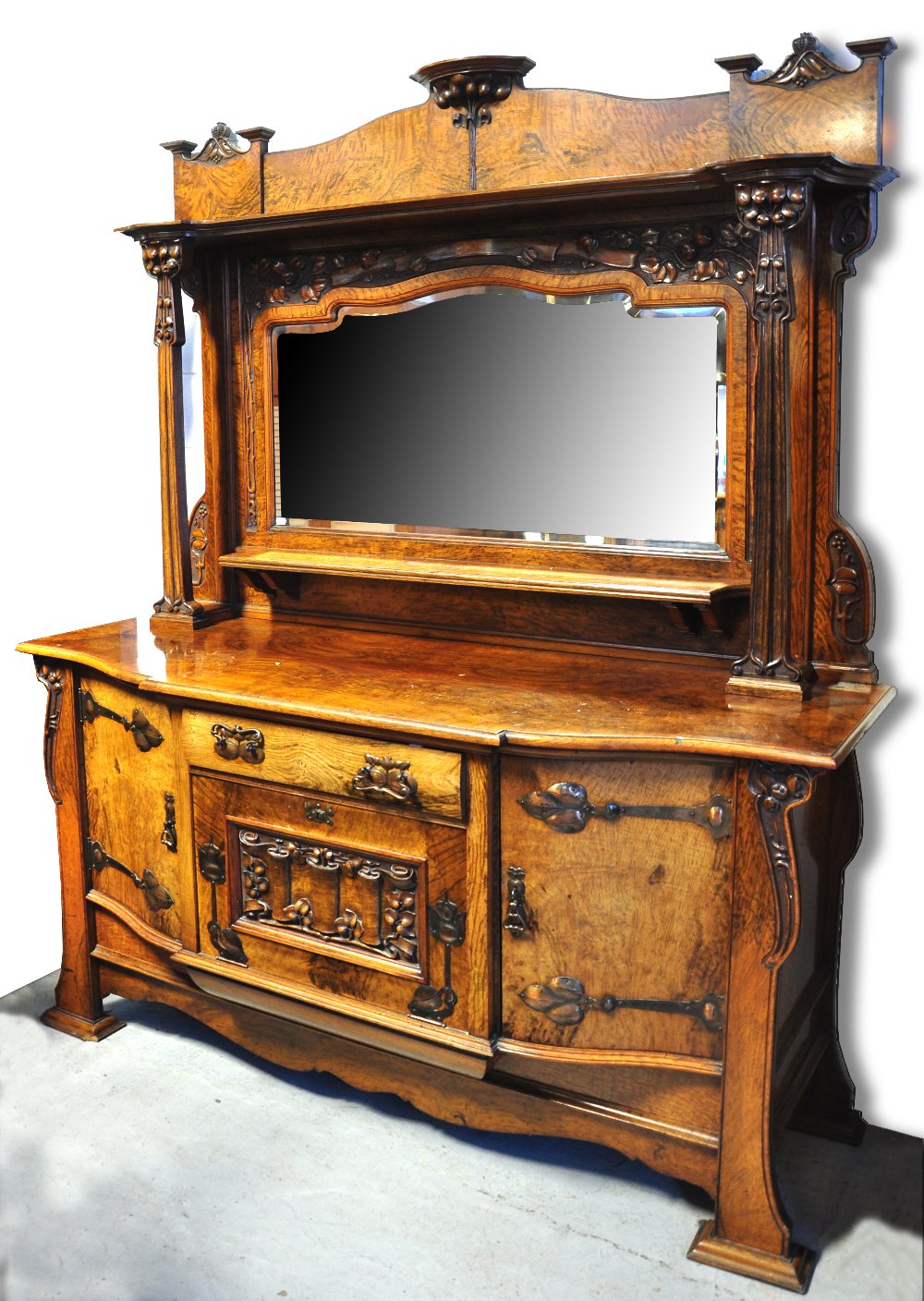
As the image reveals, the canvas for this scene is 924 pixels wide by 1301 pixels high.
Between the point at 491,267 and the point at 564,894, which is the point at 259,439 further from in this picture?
the point at 564,894

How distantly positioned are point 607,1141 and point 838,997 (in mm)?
649

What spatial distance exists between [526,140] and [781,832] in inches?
61.7

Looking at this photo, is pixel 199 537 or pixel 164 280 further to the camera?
pixel 199 537

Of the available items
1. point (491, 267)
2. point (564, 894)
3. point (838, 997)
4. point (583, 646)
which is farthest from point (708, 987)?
point (491, 267)

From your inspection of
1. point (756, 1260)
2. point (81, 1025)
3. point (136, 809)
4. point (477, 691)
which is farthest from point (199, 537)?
point (756, 1260)

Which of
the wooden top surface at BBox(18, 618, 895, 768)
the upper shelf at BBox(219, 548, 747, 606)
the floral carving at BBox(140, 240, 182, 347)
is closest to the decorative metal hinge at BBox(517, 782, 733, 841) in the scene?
the wooden top surface at BBox(18, 618, 895, 768)

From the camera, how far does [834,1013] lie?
2.71 meters

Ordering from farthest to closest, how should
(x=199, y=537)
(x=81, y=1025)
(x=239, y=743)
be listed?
(x=199, y=537) < (x=81, y=1025) < (x=239, y=743)

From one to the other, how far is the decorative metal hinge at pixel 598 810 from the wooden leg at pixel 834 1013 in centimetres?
51

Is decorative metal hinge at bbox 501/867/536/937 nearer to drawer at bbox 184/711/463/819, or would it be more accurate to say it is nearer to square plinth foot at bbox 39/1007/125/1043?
drawer at bbox 184/711/463/819

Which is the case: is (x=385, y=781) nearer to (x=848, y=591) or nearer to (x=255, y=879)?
(x=255, y=879)

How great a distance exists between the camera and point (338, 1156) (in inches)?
103

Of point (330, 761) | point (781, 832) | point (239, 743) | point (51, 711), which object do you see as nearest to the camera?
point (781, 832)

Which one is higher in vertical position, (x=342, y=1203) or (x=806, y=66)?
(x=806, y=66)
